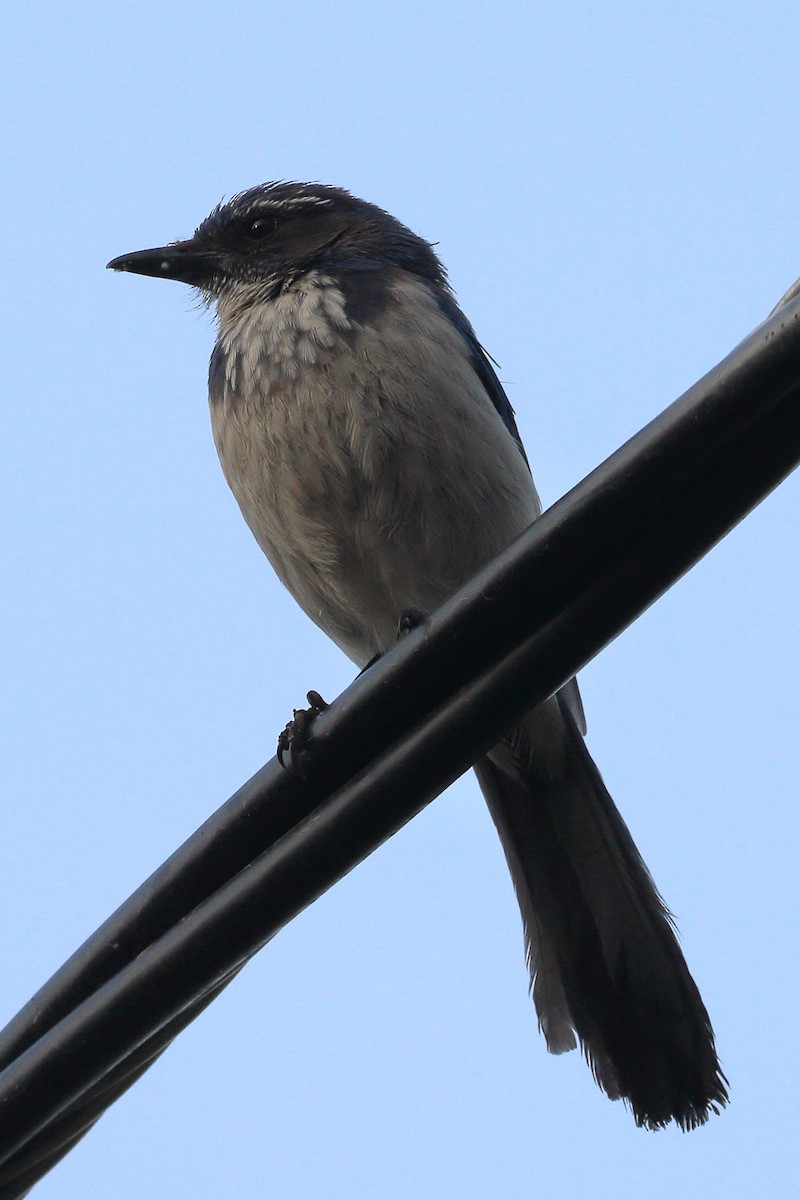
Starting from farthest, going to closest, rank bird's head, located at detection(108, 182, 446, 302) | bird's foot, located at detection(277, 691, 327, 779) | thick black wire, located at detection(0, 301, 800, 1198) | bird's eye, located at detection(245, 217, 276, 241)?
bird's eye, located at detection(245, 217, 276, 241)
bird's head, located at detection(108, 182, 446, 302)
bird's foot, located at detection(277, 691, 327, 779)
thick black wire, located at detection(0, 301, 800, 1198)

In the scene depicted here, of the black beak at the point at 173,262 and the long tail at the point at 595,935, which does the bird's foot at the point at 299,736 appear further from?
the black beak at the point at 173,262

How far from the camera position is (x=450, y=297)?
19.7 feet

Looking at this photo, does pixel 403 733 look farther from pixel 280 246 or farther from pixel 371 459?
pixel 280 246

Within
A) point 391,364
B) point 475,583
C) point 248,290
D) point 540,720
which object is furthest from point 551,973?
point 248,290

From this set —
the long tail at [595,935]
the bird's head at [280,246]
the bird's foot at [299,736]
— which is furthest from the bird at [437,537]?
the bird's foot at [299,736]

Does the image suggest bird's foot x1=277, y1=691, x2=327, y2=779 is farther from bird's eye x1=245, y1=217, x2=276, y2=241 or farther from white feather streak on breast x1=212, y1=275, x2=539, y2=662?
bird's eye x1=245, y1=217, x2=276, y2=241

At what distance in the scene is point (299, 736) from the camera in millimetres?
3059

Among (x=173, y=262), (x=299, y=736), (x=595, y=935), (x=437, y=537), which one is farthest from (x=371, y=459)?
(x=173, y=262)

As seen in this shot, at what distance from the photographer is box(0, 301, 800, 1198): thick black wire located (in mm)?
2555

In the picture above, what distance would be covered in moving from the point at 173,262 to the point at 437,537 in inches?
90.5

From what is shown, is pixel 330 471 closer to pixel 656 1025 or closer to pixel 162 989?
pixel 656 1025

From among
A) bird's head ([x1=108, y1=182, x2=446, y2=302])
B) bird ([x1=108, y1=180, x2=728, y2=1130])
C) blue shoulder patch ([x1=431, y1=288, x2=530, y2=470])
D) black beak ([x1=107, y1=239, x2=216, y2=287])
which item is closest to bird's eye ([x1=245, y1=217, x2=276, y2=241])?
bird's head ([x1=108, y1=182, x2=446, y2=302])

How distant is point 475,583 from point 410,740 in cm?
32

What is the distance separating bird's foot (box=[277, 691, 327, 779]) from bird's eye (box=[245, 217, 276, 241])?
2.53 meters
